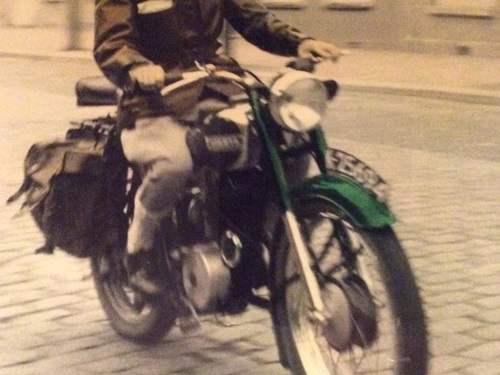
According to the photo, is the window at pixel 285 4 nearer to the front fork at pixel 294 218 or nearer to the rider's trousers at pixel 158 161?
the rider's trousers at pixel 158 161

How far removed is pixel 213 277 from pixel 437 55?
733 inches

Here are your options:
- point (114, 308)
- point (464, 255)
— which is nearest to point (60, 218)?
point (114, 308)

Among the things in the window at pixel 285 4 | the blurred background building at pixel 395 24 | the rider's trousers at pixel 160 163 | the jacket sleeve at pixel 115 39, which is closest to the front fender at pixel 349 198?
the rider's trousers at pixel 160 163

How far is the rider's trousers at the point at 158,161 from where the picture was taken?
13.2 feet

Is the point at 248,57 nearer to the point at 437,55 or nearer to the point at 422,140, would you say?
the point at 437,55

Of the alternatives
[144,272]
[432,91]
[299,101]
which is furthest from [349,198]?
[432,91]

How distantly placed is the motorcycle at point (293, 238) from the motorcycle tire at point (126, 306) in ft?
0.86

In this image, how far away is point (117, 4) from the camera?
13.5 ft

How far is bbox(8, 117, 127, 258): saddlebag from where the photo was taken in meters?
4.52

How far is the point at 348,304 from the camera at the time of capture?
12.0 feet

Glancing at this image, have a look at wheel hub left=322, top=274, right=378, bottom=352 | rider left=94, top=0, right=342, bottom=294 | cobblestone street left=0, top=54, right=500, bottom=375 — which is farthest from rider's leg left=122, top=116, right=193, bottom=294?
wheel hub left=322, top=274, right=378, bottom=352

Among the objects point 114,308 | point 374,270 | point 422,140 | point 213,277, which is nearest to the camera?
point 374,270

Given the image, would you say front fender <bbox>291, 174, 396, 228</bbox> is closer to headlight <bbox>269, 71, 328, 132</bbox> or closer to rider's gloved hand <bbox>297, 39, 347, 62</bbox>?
headlight <bbox>269, 71, 328, 132</bbox>

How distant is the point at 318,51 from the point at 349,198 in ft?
2.22
